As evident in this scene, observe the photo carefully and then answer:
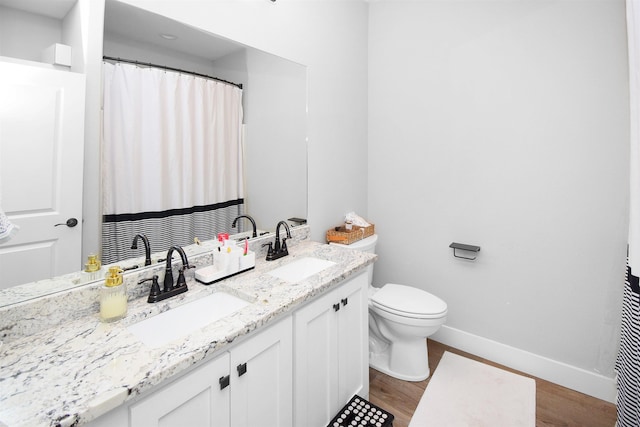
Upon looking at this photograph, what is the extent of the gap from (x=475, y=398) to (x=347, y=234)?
1243mm

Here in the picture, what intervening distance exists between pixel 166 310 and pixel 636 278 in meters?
1.67

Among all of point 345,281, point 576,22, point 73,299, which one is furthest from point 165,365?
point 576,22

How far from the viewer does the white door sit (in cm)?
97

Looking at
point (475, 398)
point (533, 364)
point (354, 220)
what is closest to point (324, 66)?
point (354, 220)

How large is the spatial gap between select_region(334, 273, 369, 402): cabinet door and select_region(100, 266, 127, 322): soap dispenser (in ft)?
2.98

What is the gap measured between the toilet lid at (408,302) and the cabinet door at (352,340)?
0.31 metres

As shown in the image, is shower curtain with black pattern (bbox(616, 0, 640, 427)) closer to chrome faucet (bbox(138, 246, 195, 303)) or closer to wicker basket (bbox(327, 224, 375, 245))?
wicker basket (bbox(327, 224, 375, 245))

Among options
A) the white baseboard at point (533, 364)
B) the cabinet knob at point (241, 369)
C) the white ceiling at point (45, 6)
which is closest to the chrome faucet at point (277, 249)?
the cabinet knob at point (241, 369)

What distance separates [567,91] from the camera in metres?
1.85

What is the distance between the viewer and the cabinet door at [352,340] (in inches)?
61.5

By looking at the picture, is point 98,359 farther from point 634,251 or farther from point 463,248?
point 463,248

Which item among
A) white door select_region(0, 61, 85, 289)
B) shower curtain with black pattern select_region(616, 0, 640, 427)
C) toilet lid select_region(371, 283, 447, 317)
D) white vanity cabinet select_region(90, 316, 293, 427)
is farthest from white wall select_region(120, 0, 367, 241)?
shower curtain with black pattern select_region(616, 0, 640, 427)

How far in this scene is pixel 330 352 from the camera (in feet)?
4.85

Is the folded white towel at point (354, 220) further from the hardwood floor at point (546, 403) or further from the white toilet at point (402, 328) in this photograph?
the hardwood floor at point (546, 403)
